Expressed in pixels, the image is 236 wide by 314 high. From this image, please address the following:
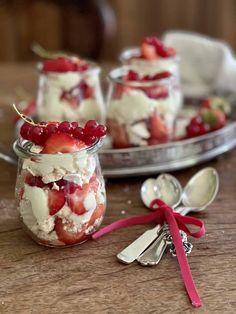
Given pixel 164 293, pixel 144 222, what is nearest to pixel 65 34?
pixel 144 222

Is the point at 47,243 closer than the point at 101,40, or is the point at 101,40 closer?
the point at 47,243

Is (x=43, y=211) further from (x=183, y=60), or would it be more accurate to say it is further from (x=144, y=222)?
(x=183, y=60)

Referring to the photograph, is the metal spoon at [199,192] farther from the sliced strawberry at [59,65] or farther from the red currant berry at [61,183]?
the sliced strawberry at [59,65]

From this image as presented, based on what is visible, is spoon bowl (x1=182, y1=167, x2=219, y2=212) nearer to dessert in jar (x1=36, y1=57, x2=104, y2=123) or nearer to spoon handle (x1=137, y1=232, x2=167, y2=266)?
spoon handle (x1=137, y1=232, x2=167, y2=266)

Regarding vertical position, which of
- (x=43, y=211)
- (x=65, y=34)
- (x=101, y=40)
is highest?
(x=43, y=211)

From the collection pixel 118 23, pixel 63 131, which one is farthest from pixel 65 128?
pixel 118 23

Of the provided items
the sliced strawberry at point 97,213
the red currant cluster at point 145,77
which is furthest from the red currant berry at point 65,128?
the red currant cluster at point 145,77
